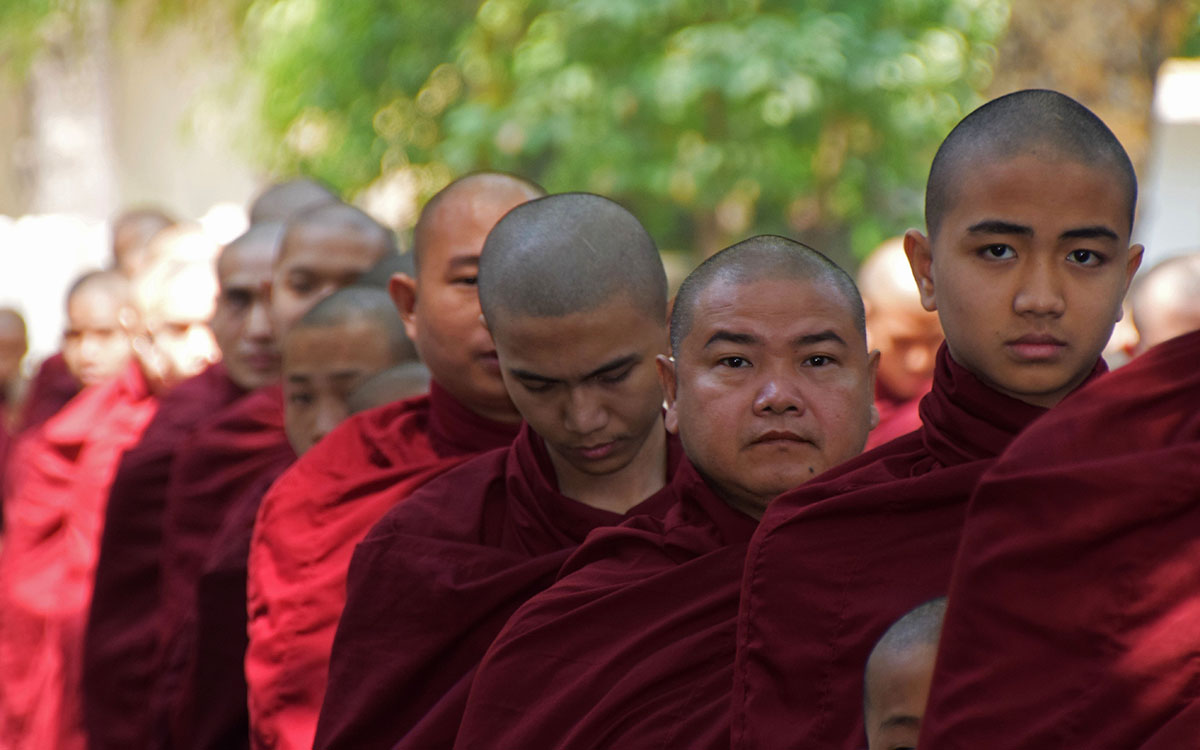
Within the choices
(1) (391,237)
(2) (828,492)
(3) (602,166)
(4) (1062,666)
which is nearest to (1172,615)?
(4) (1062,666)

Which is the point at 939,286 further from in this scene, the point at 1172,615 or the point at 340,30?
the point at 340,30

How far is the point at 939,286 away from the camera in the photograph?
236 centimetres

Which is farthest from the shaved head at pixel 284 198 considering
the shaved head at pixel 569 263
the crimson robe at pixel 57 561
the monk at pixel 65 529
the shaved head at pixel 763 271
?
the shaved head at pixel 763 271

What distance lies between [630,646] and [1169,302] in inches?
105

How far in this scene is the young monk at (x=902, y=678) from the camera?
77.3 inches

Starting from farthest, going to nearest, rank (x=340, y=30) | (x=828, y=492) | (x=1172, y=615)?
(x=340, y=30)
(x=828, y=492)
(x=1172, y=615)

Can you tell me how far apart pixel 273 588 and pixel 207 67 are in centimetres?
1368

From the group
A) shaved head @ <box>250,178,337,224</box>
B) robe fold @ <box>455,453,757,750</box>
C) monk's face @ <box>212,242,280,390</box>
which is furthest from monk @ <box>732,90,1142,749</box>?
shaved head @ <box>250,178,337,224</box>

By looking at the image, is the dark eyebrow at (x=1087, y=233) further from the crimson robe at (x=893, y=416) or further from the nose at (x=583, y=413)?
the crimson robe at (x=893, y=416)

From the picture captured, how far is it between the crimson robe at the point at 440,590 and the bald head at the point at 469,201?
86 cm

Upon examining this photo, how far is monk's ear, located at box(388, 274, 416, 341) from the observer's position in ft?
13.3

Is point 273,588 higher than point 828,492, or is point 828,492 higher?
point 828,492

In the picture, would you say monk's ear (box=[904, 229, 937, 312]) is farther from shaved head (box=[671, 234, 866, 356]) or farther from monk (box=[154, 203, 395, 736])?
monk (box=[154, 203, 395, 736])

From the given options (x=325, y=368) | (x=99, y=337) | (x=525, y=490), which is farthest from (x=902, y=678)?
(x=99, y=337)
